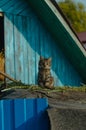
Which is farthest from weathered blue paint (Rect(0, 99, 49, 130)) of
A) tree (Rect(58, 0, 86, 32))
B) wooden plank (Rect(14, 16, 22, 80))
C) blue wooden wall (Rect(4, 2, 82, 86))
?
tree (Rect(58, 0, 86, 32))

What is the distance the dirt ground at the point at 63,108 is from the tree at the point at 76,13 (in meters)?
29.3

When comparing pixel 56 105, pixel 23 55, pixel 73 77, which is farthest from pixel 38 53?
pixel 56 105

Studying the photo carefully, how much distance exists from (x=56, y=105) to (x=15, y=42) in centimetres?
250

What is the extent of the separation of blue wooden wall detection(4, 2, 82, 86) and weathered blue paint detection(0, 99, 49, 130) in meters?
2.35

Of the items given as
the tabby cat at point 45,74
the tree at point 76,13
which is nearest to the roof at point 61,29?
the tabby cat at point 45,74

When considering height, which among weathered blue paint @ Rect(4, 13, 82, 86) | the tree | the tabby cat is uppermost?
the tree

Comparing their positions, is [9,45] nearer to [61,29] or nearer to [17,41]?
[17,41]

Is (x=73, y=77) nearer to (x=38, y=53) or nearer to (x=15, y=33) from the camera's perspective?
(x=38, y=53)

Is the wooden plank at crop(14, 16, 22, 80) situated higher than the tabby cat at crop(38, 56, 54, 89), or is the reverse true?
the wooden plank at crop(14, 16, 22, 80)

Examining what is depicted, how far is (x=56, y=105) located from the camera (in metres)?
5.60

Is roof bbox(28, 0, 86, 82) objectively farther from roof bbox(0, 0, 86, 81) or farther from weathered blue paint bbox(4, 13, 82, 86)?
weathered blue paint bbox(4, 13, 82, 86)

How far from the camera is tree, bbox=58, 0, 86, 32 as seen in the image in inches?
1412

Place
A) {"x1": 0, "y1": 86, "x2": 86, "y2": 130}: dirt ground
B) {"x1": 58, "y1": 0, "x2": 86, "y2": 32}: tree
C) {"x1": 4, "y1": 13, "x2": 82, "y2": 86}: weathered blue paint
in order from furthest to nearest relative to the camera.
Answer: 1. {"x1": 58, "y1": 0, "x2": 86, "y2": 32}: tree
2. {"x1": 4, "y1": 13, "x2": 82, "y2": 86}: weathered blue paint
3. {"x1": 0, "y1": 86, "x2": 86, "y2": 130}: dirt ground

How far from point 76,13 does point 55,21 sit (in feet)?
94.0
